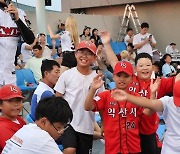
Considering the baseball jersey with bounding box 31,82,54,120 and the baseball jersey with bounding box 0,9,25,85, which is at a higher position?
the baseball jersey with bounding box 0,9,25,85

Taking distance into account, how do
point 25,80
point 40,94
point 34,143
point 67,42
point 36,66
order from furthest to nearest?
1. point 67,42
2. point 36,66
3. point 25,80
4. point 40,94
5. point 34,143

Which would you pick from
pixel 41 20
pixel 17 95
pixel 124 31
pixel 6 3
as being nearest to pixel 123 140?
pixel 17 95

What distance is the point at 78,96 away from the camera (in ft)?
12.2

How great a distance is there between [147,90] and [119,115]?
1.78 feet

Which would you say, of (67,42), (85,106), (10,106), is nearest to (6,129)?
(10,106)

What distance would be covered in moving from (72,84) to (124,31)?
15330 millimetres

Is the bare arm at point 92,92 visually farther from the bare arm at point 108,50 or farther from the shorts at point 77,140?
the bare arm at point 108,50

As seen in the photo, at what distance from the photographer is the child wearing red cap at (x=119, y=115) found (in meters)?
3.32

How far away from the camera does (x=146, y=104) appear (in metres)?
2.98

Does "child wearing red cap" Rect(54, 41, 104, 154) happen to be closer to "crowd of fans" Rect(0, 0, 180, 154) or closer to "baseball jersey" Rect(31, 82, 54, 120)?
"crowd of fans" Rect(0, 0, 180, 154)

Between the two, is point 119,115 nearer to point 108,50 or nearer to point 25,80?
point 108,50

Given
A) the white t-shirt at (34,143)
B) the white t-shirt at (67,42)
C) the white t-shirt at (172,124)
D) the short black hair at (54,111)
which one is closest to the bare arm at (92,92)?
the white t-shirt at (172,124)

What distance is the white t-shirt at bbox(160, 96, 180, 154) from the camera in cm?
305

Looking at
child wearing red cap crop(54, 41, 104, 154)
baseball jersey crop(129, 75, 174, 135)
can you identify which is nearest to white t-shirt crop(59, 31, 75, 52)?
child wearing red cap crop(54, 41, 104, 154)
